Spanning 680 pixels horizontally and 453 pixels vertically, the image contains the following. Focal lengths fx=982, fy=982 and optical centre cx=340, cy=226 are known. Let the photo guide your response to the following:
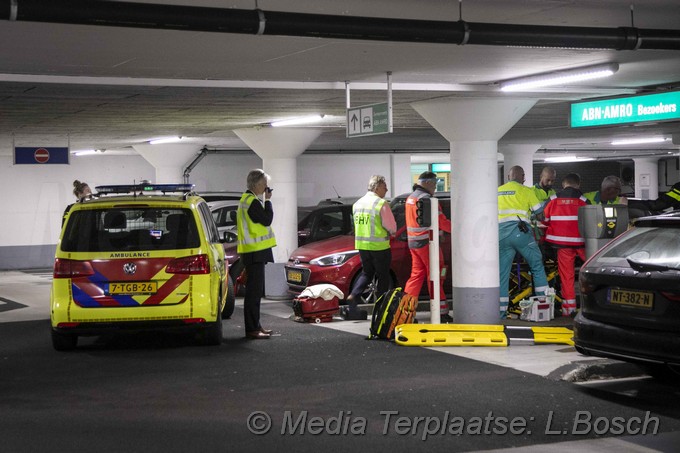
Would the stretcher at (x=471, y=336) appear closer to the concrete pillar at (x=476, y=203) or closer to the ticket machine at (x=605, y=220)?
the concrete pillar at (x=476, y=203)

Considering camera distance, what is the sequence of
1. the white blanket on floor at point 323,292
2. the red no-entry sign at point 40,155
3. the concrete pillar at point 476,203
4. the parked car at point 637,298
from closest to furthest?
1. the parked car at point 637,298
2. the concrete pillar at point 476,203
3. the white blanket on floor at point 323,292
4. the red no-entry sign at point 40,155

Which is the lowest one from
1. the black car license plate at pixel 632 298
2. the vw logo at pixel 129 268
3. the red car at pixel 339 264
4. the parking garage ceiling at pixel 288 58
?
the red car at pixel 339 264

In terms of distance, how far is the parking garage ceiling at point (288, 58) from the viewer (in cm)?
761

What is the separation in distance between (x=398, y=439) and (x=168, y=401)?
7.94ft

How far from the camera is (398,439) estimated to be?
7.12 metres

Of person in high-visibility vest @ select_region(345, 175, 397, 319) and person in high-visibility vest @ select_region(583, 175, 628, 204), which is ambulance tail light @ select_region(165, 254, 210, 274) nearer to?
person in high-visibility vest @ select_region(345, 175, 397, 319)

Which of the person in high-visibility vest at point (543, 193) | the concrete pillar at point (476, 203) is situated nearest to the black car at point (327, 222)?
the person in high-visibility vest at point (543, 193)

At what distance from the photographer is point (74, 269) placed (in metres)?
11.1

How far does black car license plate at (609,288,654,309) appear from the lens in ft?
25.8

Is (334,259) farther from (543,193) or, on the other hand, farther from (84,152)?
(84,152)

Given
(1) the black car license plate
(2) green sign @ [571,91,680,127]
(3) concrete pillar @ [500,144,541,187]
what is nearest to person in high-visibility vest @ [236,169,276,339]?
(2) green sign @ [571,91,680,127]

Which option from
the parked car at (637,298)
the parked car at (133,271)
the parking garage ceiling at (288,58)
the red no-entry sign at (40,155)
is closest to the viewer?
the parking garage ceiling at (288,58)

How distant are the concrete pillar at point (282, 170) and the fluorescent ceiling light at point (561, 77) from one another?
267 inches

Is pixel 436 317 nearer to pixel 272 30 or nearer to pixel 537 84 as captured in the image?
pixel 537 84
